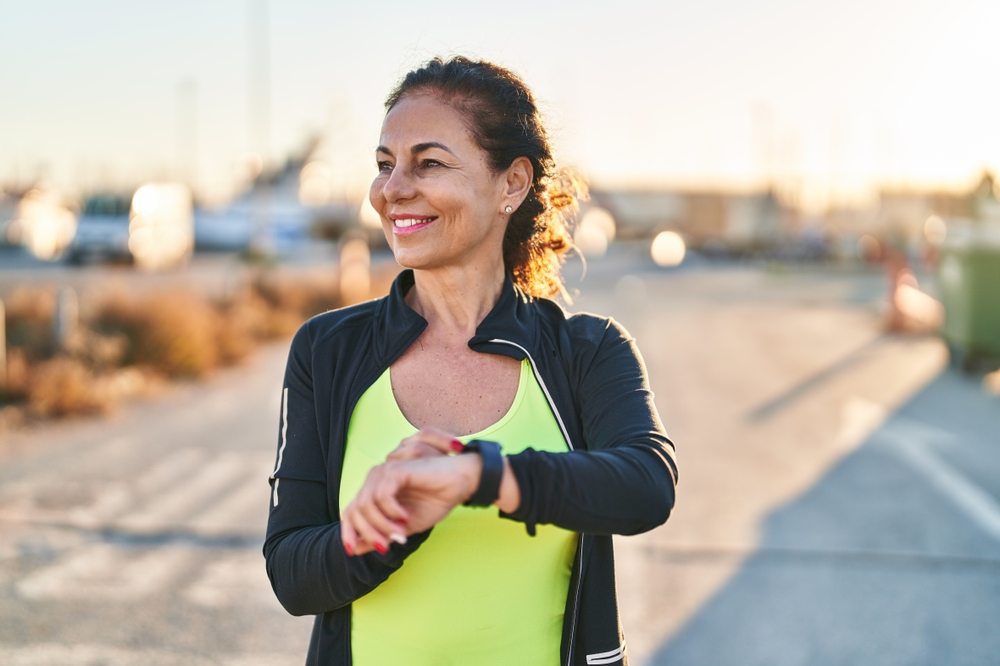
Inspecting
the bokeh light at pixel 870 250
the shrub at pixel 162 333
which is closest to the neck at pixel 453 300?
the shrub at pixel 162 333

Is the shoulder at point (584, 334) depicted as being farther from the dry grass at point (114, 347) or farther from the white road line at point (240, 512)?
the dry grass at point (114, 347)

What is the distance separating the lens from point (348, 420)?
1981mm

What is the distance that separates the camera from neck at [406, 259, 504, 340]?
2182 millimetres

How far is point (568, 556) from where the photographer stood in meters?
2.06

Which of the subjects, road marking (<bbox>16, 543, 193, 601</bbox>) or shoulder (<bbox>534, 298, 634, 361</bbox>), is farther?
road marking (<bbox>16, 543, 193, 601</bbox>)

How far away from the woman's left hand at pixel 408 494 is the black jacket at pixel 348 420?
0.15m

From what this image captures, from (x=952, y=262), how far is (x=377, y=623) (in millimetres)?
12965

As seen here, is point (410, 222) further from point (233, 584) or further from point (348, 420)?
point (233, 584)

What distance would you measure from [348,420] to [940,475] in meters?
6.31

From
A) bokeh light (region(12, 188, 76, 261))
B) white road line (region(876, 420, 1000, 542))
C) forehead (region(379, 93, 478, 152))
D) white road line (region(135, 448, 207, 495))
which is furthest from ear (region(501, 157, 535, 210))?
bokeh light (region(12, 188, 76, 261))

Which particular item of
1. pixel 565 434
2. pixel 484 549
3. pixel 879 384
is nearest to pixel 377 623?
pixel 484 549

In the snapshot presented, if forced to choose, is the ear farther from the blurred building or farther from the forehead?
the blurred building

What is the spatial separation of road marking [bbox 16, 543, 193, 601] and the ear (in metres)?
3.36

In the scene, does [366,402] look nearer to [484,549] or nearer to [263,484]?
[484,549]
